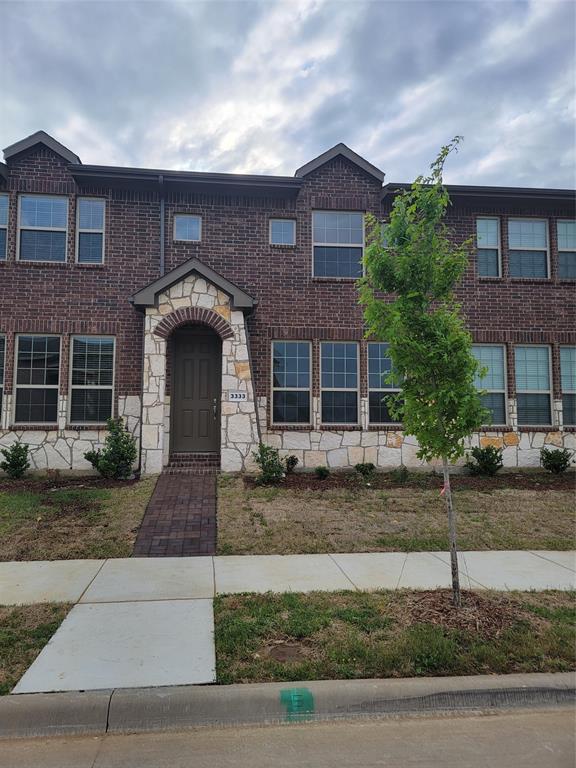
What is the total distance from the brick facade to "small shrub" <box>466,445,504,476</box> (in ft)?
2.69

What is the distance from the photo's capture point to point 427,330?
15.2 feet

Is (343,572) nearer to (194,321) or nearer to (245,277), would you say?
(194,321)

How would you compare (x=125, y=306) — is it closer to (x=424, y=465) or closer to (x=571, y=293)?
(x=424, y=465)

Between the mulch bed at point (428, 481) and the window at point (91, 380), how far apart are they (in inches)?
144

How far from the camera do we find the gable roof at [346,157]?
39.3 ft

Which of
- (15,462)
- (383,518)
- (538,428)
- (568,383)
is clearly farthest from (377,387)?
(15,462)

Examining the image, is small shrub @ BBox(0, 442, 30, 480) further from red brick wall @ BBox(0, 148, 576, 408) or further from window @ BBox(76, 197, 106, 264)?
window @ BBox(76, 197, 106, 264)

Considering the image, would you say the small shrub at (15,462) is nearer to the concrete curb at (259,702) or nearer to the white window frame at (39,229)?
the white window frame at (39,229)

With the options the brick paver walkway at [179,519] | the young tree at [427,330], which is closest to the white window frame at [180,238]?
the brick paver walkway at [179,519]

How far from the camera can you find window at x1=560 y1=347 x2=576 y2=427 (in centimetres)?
1234

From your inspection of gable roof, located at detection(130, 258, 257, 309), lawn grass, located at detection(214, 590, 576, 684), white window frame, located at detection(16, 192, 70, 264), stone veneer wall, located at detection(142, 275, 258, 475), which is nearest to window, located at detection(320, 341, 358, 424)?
stone veneer wall, located at detection(142, 275, 258, 475)

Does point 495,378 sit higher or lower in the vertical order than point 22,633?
higher

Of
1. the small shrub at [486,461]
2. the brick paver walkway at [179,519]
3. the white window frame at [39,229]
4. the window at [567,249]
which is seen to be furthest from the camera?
the window at [567,249]

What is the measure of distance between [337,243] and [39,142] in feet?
22.6
